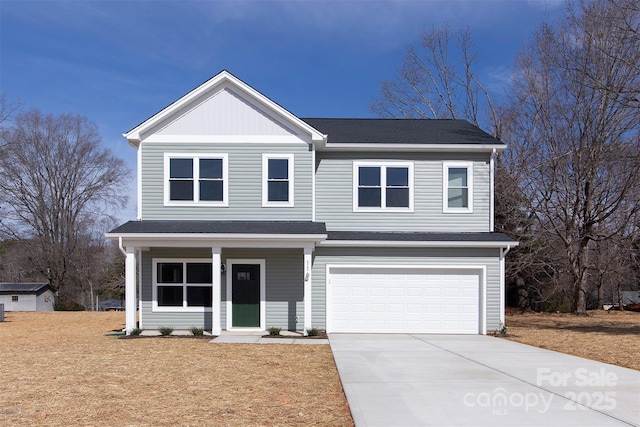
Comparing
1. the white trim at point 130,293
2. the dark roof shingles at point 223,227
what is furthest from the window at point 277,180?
the white trim at point 130,293

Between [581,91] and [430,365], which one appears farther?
[581,91]

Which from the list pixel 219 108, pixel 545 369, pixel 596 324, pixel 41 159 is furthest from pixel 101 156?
pixel 545 369

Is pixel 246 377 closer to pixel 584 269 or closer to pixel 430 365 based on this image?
pixel 430 365

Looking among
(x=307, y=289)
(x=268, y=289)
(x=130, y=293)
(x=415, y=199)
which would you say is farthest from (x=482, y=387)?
(x=130, y=293)

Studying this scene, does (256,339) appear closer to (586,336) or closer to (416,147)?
(416,147)

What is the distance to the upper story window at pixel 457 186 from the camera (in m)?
17.5

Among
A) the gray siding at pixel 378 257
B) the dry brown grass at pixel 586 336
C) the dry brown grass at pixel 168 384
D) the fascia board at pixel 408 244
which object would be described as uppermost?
the fascia board at pixel 408 244

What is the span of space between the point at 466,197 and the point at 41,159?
1382 inches

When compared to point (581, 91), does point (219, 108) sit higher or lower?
lower

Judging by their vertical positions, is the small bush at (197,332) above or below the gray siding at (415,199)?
below

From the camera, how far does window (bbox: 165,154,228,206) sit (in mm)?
16703

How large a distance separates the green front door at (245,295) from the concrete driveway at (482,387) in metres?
4.23

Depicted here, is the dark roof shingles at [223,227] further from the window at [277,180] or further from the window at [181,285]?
the window at [181,285]

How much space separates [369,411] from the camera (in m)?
7.01
